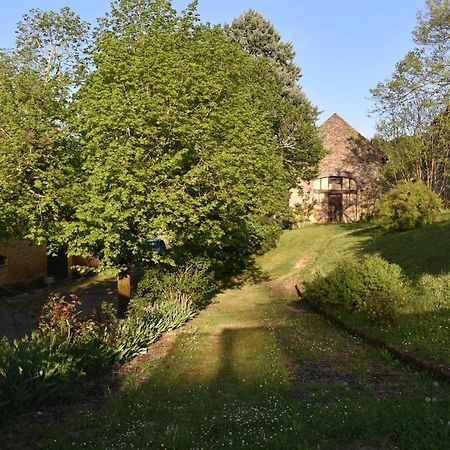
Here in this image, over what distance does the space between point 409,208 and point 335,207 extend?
60.6 ft

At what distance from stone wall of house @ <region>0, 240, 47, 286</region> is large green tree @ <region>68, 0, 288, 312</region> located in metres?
12.0

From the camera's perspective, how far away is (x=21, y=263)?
988 inches

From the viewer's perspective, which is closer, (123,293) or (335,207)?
(123,293)

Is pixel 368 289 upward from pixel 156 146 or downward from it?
downward

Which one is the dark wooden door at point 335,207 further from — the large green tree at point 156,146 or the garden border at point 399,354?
the garden border at point 399,354

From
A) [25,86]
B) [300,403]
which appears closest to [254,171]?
[25,86]

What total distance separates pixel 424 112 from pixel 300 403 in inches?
1231

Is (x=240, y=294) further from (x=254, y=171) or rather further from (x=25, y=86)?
(x=25, y=86)

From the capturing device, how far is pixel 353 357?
9523 mm

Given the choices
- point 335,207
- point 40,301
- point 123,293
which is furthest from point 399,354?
point 335,207

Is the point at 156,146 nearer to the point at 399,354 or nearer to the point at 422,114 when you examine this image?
the point at 399,354

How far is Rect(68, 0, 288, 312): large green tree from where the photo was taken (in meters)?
→ 12.4

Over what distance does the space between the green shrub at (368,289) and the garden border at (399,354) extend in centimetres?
51

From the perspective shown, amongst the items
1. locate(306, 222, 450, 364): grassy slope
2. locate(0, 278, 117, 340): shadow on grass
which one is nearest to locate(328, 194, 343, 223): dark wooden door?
locate(306, 222, 450, 364): grassy slope
